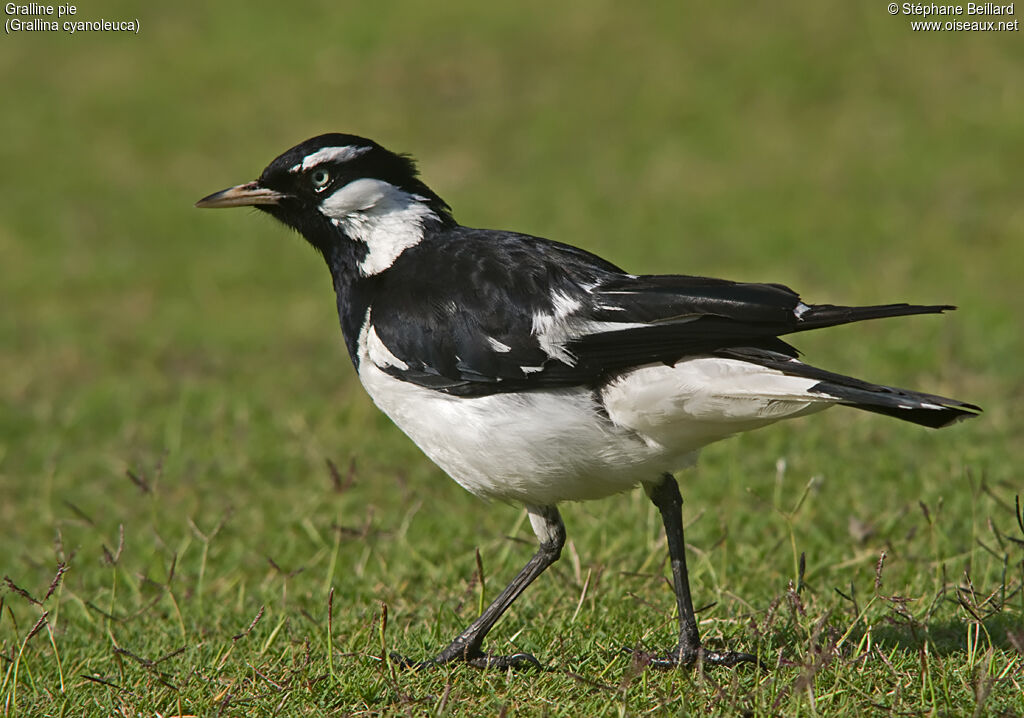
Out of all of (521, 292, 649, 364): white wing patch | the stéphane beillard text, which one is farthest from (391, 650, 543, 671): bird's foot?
the stéphane beillard text

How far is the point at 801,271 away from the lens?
934 cm

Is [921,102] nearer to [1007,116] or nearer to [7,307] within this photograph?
[1007,116]

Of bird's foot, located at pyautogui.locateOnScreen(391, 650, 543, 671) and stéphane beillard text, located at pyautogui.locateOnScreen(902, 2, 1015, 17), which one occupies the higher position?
stéphane beillard text, located at pyautogui.locateOnScreen(902, 2, 1015, 17)

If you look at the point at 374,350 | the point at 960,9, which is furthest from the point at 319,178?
the point at 960,9

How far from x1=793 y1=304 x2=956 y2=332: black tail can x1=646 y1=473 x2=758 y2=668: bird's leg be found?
833 mm

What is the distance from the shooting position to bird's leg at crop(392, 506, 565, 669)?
3873mm

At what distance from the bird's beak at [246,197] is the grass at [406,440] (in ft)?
3.21

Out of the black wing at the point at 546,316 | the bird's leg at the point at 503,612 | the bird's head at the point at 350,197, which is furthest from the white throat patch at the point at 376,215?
the bird's leg at the point at 503,612

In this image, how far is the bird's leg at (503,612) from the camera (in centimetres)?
387

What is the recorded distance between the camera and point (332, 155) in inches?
175

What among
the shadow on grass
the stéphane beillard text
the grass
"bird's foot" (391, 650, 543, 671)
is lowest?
the shadow on grass

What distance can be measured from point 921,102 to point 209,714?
34.4ft

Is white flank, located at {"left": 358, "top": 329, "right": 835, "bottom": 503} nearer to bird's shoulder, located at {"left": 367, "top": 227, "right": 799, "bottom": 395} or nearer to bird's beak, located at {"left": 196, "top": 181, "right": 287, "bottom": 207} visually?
bird's shoulder, located at {"left": 367, "top": 227, "right": 799, "bottom": 395}

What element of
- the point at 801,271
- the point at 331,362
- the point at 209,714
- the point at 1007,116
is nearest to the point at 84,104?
the point at 331,362
